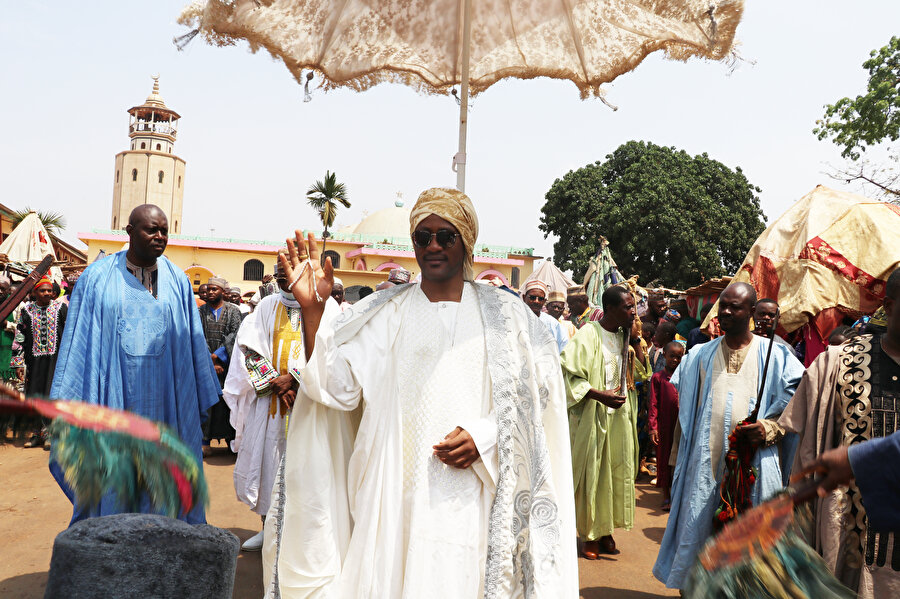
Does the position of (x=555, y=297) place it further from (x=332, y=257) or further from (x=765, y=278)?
(x=332, y=257)

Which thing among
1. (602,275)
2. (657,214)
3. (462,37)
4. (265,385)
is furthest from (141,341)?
(657,214)

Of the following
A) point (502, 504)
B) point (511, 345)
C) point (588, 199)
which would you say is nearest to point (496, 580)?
point (502, 504)

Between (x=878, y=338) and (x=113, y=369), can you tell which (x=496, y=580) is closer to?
(x=878, y=338)

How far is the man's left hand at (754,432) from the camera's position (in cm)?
406

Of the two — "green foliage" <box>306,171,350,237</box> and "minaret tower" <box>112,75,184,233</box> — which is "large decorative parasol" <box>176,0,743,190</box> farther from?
"minaret tower" <box>112,75,184,233</box>

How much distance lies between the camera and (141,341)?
3.92 metres

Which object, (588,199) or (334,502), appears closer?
(334,502)

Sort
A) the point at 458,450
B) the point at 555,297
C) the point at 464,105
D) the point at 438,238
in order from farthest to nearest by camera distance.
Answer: the point at 555,297 → the point at 464,105 → the point at 438,238 → the point at 458,450

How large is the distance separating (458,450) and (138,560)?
124cm

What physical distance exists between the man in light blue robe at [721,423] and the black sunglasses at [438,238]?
90.2 inches

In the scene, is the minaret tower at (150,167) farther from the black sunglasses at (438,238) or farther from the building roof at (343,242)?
the black sunglasses at (438,238)

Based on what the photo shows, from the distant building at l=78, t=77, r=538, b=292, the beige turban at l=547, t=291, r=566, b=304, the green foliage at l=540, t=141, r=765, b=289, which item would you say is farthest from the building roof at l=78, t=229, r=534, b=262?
the beige turban at l=547, t=291, r=566, b=304

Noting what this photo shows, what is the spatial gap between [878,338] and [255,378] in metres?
3.91

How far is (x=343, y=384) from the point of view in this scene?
112 inches
